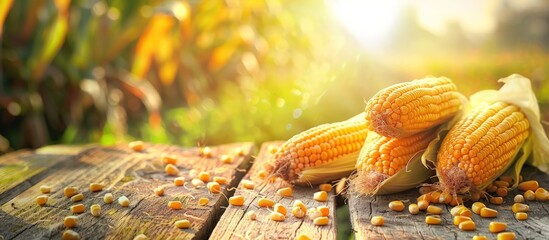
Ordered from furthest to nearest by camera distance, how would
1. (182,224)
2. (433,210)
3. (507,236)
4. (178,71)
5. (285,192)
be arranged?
(178,71)
(285,192)
(433,210)
(182,224)
(507,236)

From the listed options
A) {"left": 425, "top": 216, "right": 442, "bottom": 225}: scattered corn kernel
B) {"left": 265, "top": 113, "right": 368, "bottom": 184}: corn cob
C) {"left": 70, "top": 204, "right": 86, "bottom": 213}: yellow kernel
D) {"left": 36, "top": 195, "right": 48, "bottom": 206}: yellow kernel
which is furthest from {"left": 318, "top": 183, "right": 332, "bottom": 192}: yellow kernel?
{"left": 36, "top": 195, "right": 48, "bottom": 206}: yellow kernel

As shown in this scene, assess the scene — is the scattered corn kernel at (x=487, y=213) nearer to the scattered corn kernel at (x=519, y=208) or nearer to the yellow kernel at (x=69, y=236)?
the scattered corn kernel at (x=519, y=208)

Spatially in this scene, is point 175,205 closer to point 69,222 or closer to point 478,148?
point 69,222

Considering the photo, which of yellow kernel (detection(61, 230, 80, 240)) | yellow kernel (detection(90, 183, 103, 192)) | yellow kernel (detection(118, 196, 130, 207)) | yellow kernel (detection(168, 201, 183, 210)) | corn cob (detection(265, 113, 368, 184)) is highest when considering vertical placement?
corn cob (detection(265, 113, 368, 184))

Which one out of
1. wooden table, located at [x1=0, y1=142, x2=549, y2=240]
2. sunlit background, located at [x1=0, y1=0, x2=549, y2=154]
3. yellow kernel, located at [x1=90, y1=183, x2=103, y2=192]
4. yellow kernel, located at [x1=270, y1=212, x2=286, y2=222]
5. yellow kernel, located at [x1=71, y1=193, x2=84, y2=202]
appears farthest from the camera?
sunlit background, located at [x1=0, y1=0, x2=549, y2=154]

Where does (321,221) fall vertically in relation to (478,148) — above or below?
below

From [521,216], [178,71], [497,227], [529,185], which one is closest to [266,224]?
[497,227]

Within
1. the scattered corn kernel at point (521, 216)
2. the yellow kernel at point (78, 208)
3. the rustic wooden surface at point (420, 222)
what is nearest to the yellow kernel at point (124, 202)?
the yellow kernel at point (78, 208)

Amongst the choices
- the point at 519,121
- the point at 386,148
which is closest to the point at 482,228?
the point at 386,148

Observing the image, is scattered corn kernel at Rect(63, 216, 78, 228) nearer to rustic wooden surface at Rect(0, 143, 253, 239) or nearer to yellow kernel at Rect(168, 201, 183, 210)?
rustic wooden surface at Rect(0, 143, 253, 239)
